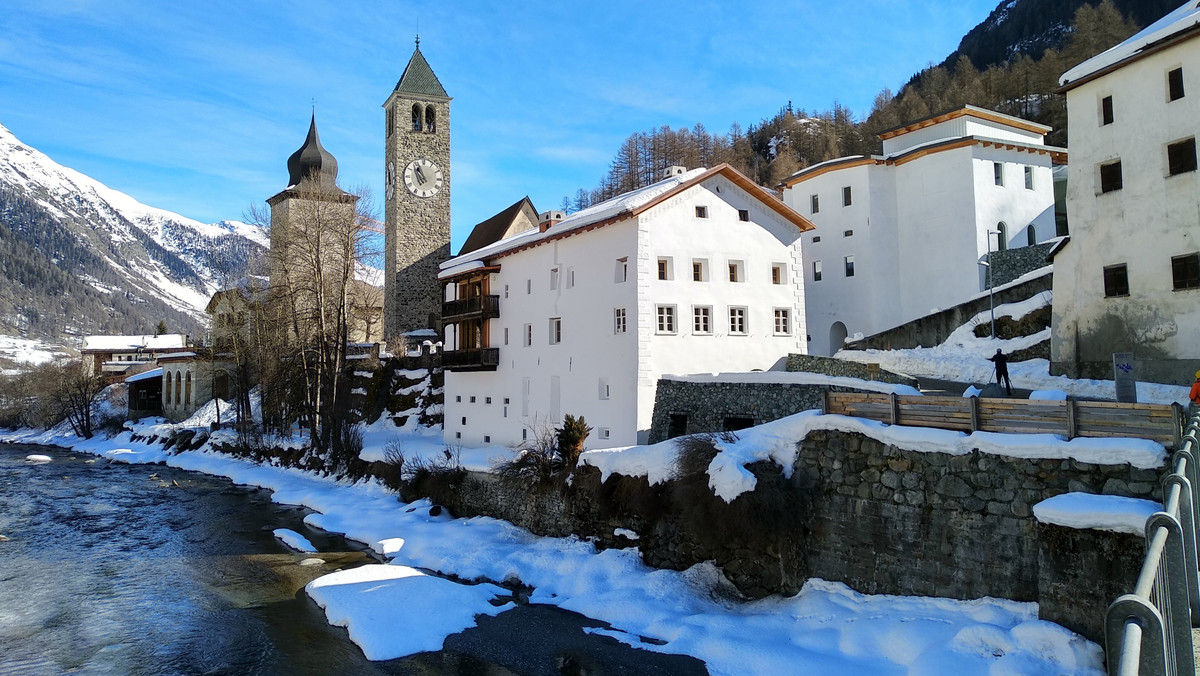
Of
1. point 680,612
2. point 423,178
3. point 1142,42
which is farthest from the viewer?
point 423,178

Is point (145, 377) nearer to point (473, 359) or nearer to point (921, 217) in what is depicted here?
point (473, 359)

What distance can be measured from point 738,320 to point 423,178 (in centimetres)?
3456

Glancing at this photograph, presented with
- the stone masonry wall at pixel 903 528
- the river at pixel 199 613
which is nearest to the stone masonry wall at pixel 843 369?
the stone masonry wall at pixel 903 528

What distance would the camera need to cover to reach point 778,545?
56.7ft

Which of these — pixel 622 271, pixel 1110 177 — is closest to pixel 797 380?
pixel 622 271

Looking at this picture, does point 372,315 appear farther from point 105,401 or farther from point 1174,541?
point 1174,541

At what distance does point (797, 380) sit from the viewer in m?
22.7

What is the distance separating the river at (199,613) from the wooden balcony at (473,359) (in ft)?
31.9

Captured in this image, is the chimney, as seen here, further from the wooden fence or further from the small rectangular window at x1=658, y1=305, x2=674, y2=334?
the wooden fence

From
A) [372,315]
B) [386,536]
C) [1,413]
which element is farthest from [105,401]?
[386,536]

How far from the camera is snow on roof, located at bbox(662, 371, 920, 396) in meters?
21.6

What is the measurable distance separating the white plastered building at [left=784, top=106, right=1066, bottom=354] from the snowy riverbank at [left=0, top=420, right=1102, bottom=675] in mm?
23390

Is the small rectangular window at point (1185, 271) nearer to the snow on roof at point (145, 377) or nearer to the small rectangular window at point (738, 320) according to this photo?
the small rectangular window at point (738, 320)

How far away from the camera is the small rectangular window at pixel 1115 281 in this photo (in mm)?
23125
